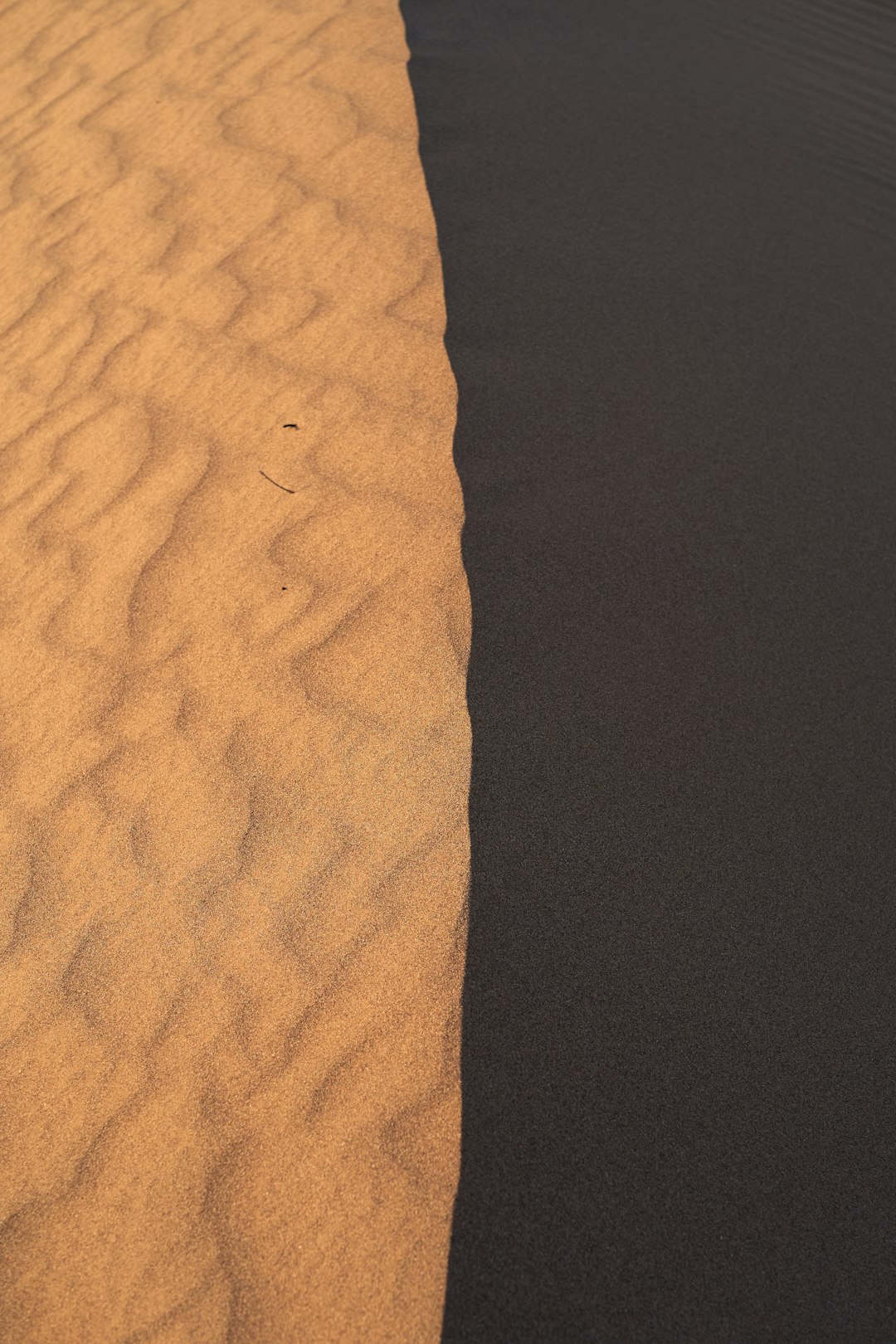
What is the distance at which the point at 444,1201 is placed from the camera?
4.82 ft

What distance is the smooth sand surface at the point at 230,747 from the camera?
1.49 meters

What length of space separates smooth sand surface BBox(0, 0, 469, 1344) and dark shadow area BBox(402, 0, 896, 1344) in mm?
114

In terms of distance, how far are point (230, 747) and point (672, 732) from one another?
897 millimetres

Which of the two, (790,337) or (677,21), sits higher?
(677,21)

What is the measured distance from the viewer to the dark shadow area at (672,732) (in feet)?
4.79

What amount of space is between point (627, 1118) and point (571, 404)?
1.81 metres

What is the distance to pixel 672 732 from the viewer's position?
6.60 feet

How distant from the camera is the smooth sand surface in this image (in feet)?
4.89

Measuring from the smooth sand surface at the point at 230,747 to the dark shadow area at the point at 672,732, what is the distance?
0.37 feet

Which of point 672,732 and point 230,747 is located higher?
point 230,747

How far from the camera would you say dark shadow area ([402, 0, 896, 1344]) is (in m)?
1.46

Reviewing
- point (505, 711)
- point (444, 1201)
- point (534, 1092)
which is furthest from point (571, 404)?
point (444, 1201)

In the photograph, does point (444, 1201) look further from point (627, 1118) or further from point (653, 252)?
point (653, 252)

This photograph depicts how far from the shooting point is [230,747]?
6.66ft
